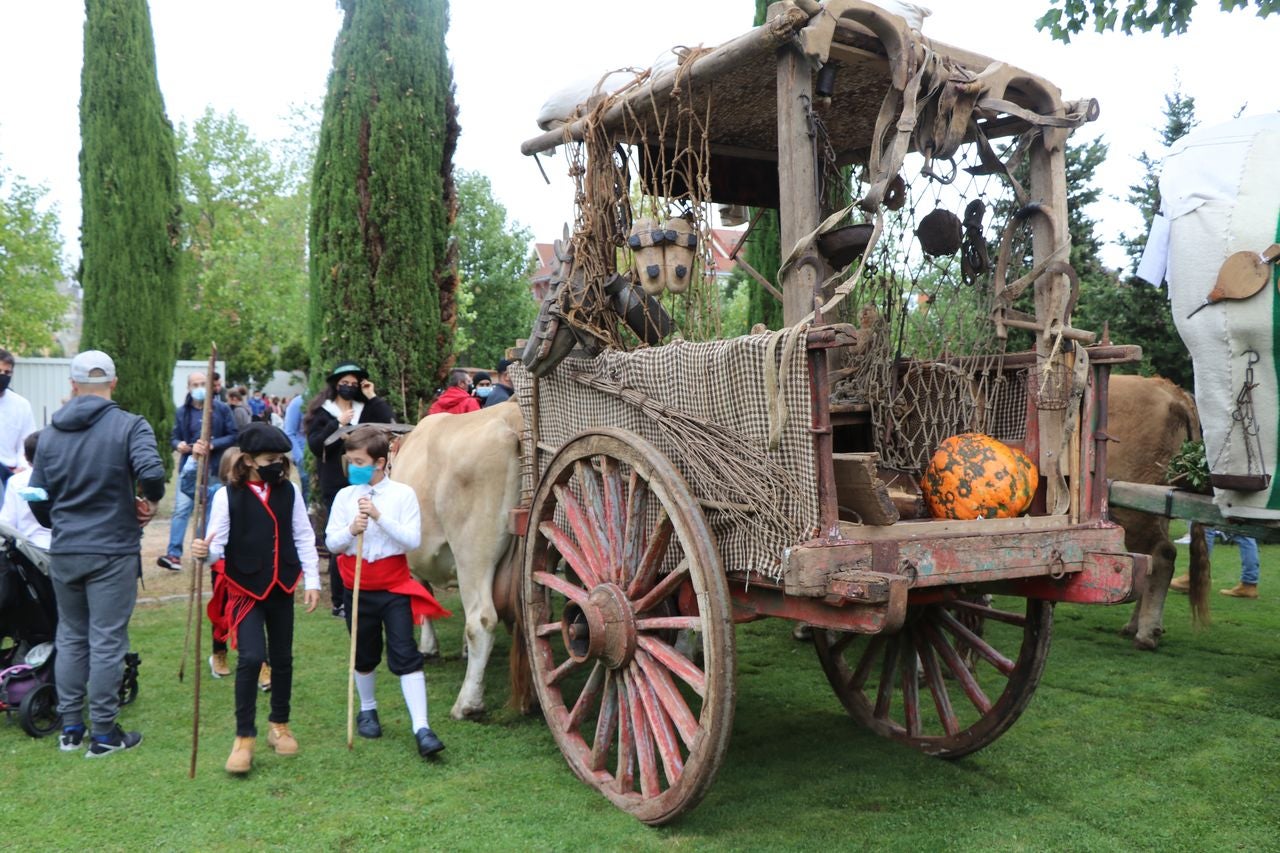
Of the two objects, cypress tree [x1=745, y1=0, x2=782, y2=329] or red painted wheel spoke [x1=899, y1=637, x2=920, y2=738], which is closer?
red painted wheel spoke [x1=899, y1=637, x2=920, y2=738]

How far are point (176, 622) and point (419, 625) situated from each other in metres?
1.63

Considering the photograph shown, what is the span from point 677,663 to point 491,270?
93.5 feet

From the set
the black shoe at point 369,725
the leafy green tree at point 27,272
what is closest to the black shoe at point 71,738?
the black shoe at point 369,725

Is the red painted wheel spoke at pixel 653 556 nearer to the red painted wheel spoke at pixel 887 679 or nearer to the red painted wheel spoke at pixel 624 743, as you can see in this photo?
the red painted wheel spoke at pixel 624 743

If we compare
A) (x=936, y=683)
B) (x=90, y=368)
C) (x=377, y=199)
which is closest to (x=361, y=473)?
(x=90, y=368)

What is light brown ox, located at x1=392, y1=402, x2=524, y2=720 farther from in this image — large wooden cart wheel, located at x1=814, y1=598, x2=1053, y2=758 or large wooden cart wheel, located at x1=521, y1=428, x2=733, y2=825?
large wooden cart wheel, located at x1=814, y1=598, x2=1053, y2=758

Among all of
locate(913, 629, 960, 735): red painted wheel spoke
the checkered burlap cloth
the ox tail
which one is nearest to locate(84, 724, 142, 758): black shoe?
the checkered burlap cloth

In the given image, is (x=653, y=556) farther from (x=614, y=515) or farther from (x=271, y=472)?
(x=271, y=472)

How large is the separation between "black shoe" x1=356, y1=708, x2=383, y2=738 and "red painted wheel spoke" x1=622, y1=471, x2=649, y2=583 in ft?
5.34

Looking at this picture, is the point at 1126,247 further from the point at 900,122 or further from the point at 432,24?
the point at 900,122

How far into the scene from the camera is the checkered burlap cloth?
9.83 feet

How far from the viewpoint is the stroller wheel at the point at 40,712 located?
4.45 metres

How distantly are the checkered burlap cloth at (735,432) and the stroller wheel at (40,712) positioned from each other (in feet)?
9.59

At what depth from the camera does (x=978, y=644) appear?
161 inches
